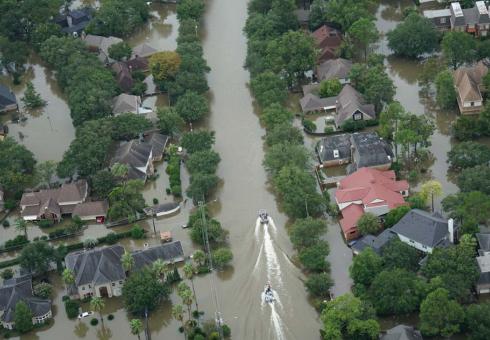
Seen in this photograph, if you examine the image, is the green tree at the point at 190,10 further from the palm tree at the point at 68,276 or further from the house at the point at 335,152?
the palm tree at the point at 68,276

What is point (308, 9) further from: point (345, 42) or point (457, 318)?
point (457, 318)

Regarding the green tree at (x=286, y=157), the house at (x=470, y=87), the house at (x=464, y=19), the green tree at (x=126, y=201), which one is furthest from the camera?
the house at (x=464, y=19)

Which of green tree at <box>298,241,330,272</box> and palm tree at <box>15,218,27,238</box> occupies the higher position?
green tree at <box>298,241,330,272</box>

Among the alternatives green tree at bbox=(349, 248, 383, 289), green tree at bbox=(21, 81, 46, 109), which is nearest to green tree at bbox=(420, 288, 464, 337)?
green tree at bbox=(349, 248, 383, 289)

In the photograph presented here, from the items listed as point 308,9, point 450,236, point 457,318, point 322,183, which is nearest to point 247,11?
point 308,9

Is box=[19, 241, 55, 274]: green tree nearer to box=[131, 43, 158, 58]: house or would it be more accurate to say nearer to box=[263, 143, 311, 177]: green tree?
box=[263, 143, 311, 177]: green tree

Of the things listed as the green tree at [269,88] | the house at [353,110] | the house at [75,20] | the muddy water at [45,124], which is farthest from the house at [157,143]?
the house at [75,20]
